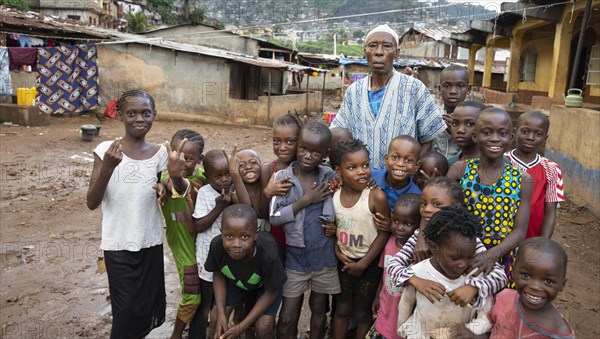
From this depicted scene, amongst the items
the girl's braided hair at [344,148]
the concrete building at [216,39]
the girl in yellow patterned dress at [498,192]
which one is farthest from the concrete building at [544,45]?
the concrete building at [216,39]

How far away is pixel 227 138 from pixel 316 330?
392 inches

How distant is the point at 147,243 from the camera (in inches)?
101

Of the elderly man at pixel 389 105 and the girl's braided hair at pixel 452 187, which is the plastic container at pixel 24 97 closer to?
the elderly man at pixel 389 105

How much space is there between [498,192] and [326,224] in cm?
90

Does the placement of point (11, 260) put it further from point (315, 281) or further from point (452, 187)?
point (452, 187)

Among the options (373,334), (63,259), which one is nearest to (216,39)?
(63,259)

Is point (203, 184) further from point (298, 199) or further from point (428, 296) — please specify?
point (428, 296)

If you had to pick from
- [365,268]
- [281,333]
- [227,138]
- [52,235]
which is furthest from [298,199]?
[227,138]

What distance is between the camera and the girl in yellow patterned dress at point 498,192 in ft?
6.96

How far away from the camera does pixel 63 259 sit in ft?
14.4

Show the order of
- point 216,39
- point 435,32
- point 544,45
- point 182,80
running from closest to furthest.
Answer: point 544,45, point 182,80, point 216,39, point 435,32

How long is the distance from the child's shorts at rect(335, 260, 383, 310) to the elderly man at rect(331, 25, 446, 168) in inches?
26.5

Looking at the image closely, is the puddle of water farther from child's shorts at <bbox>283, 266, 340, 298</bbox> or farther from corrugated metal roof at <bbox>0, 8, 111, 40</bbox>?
corrugated metal roof at <bbox>0, 8, 111, 40</bbox>

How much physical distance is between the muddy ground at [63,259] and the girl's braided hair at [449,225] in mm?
1848
